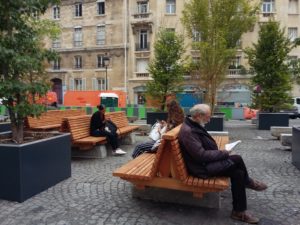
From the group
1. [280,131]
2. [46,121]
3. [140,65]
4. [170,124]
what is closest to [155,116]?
[280,131]

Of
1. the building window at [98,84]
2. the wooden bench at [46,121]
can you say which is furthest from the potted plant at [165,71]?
the building window at [98,84]

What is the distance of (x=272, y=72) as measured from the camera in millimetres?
15156

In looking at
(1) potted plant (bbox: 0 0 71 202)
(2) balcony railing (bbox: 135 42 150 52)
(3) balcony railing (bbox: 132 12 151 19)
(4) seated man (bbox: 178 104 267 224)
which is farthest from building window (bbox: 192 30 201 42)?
(3) balcony railing (bbox: 132 12 151 19)

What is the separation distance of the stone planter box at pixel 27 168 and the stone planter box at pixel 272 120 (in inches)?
462

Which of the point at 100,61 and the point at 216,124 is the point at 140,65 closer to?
the point at 100,61

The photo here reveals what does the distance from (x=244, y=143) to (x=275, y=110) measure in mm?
5781

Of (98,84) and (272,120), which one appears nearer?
(272,120)

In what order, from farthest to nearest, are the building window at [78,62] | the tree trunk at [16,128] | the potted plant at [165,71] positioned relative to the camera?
the building window at [78,62] < the potted plant at [165,71] < the tree trunk at [16,128]

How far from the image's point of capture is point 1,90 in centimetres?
510

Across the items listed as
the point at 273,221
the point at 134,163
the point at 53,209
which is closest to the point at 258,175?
the point at 273,221

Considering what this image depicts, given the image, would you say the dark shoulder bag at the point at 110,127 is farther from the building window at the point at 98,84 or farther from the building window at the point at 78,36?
the building window at the point at 78,36

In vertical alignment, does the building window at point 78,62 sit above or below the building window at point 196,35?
above

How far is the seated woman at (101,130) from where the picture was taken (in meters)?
8.45

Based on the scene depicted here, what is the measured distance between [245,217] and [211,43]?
437 inches
